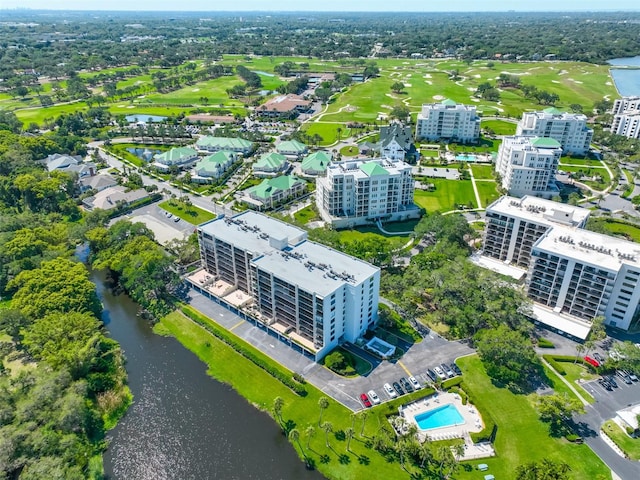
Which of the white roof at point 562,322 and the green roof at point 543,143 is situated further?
the green roof at point 543,143

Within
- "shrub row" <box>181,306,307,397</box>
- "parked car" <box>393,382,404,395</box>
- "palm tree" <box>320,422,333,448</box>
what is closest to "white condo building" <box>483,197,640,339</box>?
"parked car" <box>393,382,404,395</box>

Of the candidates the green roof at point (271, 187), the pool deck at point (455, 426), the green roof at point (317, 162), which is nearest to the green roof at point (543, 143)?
the green roof at point (317, 162)

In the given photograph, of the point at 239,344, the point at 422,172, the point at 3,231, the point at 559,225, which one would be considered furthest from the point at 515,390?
the point at 3,231

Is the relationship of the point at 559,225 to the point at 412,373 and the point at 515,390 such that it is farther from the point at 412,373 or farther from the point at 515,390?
the point at 412,373

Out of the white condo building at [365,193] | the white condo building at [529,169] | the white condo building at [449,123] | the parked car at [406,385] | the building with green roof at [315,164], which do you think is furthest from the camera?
the white condo building at [449,123]

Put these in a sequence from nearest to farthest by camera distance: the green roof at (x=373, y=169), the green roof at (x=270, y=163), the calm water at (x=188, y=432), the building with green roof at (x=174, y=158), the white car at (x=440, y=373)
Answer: the calm water at (x=188, y=432), the white car at (x=440, y=373), the green roof at (x=373, y=169), the green roof at (x=270, y=163), the building with green roof at (x=174, y=158)

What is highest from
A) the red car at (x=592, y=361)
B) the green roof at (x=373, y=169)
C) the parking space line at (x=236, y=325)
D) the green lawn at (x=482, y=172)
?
the green roof at (x=373, y=169)

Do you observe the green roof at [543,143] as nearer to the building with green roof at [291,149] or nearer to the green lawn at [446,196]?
the green lawn at [446,196]
